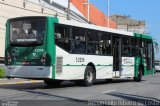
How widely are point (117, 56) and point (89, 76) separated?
3.83 m

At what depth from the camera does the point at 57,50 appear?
2048 cm

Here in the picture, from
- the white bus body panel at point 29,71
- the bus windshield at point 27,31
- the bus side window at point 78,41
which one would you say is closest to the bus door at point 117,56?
the bus side window at point 78,41

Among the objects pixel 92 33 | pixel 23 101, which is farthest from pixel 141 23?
pixel 23 101

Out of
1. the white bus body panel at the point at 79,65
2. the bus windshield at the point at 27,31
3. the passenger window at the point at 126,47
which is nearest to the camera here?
the bus windshield at the point at 27,31

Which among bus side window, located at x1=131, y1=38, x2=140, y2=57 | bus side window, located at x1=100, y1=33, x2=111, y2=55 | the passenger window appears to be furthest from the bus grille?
bus side window, located at x1=131, y1=38, x2=140, y2=57

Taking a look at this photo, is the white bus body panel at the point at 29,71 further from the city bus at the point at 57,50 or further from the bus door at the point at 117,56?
the bus door at the point at 117,56

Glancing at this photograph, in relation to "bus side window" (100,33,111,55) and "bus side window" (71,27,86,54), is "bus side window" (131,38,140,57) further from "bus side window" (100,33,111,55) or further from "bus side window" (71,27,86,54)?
"bus side window" (71,27,86,54)

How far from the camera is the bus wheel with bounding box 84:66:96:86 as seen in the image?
75.6ft

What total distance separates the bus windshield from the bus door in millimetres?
6932

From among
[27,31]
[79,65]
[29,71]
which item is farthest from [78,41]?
[29,71]

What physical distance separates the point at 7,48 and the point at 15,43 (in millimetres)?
534

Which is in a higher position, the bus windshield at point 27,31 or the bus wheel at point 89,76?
the bus windshield at point 27,31

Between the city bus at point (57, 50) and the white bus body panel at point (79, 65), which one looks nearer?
the city bus at point (57, 50)

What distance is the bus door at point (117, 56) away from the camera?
26.3 m
